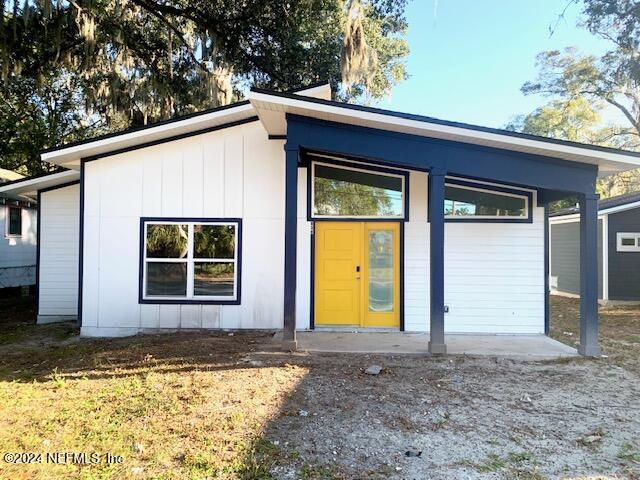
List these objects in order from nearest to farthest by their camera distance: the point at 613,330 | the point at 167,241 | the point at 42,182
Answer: the point at 167,241 → the point at 613,330 → the point at 42,182

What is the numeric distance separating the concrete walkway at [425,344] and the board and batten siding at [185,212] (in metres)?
1.30

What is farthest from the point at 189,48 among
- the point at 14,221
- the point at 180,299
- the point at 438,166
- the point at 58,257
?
the point at 438,166

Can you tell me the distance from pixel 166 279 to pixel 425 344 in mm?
4654

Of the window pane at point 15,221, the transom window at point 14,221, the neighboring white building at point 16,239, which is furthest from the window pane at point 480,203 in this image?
the window pane at point 15,221

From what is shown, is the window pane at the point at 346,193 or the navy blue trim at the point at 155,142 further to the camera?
the window pane at the point at 346,193

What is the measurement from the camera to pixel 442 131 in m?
6.24

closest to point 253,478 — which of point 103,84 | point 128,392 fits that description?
point 128,392

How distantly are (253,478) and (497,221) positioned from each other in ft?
21.4

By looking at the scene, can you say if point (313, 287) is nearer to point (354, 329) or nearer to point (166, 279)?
point (354, 329)

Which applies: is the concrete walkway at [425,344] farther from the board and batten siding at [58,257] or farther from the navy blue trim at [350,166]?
the board and batten siding at [58,257]

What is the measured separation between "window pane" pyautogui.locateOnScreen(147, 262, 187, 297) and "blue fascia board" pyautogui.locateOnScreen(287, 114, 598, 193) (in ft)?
12.8

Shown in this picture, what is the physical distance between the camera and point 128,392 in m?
4.87

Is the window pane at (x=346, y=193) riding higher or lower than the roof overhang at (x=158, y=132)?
lower

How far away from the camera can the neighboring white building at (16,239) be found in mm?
15555
